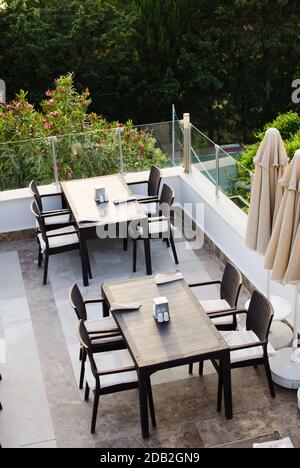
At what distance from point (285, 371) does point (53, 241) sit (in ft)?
11.5

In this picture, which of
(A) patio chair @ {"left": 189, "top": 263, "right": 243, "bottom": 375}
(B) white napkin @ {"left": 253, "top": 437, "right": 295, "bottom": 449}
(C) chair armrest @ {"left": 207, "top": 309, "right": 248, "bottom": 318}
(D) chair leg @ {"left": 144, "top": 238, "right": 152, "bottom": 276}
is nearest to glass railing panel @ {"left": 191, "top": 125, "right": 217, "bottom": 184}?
(D) chair leg @ {"left": 144, "top": 238, "right": 152, "bottom": 276}

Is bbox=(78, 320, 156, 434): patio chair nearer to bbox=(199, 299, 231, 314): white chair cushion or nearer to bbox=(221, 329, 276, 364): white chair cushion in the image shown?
bbox=(221, 329, 276, 364): white chair cushion

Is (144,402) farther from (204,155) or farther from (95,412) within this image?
(204,155)

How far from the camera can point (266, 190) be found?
6.26 m

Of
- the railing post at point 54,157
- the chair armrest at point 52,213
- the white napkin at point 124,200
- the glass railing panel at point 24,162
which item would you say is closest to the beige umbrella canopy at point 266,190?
the white napkin at point 124,200

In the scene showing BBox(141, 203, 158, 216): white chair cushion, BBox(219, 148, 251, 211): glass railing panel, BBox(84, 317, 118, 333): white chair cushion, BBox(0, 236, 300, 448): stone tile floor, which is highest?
BBox(219, 148, 251, 211): glass railing panel

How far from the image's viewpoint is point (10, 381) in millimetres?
6609

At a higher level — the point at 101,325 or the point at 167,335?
the point at 167,335

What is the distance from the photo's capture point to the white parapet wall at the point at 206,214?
26.3 feet

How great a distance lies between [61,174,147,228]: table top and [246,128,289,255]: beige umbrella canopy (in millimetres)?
2198

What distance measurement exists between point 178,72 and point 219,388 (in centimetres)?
2115

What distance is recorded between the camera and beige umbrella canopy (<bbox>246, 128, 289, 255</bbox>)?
6133mm

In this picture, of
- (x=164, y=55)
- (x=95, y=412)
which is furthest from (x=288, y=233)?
(x=164, y=55)
